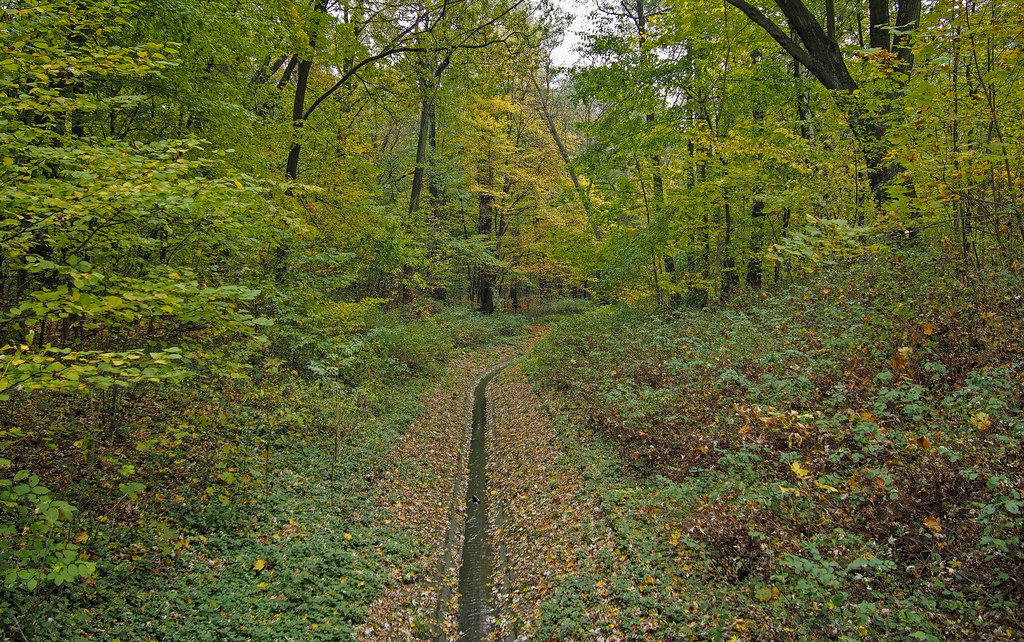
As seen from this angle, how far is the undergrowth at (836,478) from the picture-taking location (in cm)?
379

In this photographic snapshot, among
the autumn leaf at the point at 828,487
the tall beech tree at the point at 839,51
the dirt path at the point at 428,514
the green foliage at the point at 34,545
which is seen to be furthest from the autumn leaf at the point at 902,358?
the green foliage at the point at 34,545

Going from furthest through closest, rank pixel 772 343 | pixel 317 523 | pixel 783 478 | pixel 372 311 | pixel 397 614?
1. pixel 372 311
2. pixel 772 343
3. pixel 317 523
4. pixel 397 614
5. pixel 783 478

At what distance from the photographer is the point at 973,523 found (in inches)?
152

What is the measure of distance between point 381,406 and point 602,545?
729cm

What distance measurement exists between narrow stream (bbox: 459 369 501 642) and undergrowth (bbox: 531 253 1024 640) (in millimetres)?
1299

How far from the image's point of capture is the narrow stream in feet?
21.0

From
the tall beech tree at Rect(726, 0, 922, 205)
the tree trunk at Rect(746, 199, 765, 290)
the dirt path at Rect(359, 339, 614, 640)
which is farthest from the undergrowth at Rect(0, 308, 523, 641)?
the tree trunk at Rect(746, 199, 765, 290)

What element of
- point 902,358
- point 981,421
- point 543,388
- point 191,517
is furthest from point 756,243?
point 191,517

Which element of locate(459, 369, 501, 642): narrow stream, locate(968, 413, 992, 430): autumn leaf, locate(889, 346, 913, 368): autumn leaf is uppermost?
locate(889, 346, 913, 368): autumn leaf

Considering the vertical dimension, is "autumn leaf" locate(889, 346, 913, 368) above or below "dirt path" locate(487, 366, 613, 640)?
above

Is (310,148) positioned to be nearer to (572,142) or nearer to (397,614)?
(397,614)

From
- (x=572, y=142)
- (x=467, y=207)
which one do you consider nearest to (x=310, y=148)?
(x=467, y=207)

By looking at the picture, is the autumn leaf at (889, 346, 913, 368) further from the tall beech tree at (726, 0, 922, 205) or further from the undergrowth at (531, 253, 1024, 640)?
the tall beech tree at (726, 0, 922, 205)

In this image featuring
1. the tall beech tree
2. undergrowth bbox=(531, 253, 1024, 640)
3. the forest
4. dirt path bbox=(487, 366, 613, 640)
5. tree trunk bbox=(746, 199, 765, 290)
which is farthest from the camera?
tree trunk bbox=(746, 199, 765, 290)
